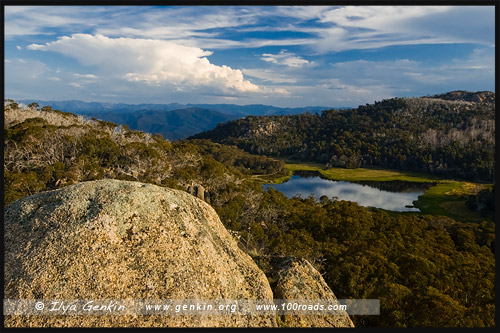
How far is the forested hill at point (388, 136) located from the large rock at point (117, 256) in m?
89.7

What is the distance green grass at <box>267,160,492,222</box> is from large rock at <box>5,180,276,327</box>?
1953 inches

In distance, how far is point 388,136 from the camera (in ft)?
385

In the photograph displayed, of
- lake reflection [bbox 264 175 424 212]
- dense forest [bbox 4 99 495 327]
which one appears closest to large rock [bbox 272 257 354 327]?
dense forest [bbox 4 99 495 327]

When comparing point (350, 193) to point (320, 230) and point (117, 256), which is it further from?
point (117, 256)

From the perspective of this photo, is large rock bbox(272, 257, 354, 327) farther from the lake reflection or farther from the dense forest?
the lake reflection

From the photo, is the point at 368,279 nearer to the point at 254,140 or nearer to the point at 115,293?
the point at 115,293

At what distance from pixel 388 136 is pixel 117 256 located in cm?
12566

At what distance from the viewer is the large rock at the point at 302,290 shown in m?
6.13

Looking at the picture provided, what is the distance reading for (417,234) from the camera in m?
19.8

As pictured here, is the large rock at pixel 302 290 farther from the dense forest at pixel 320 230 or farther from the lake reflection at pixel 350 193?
the lake reflection at pixel 350 193

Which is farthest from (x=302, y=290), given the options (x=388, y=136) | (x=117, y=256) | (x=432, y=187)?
(x=388, y=136)

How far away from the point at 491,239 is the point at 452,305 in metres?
19.2

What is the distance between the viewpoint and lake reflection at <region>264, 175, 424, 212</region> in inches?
2122

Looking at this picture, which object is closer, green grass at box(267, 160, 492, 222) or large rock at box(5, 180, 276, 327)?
large rock at box(5, 180, 276, 327)
